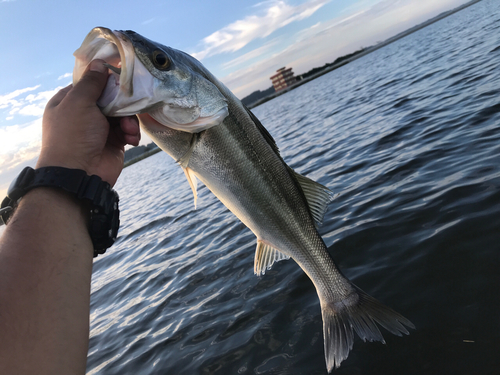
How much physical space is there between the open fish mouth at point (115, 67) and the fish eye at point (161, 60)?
0.45 feet

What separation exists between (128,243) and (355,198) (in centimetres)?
861

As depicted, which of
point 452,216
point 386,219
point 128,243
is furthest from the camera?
point 128,243

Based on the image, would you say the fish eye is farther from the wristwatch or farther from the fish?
the wristwatch

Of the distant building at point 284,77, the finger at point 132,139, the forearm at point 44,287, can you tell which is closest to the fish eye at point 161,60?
the finger at point 132,139

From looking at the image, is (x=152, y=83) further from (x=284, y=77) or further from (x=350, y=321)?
(x=284, y=77)

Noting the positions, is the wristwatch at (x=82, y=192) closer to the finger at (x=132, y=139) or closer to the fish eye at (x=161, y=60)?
the finger at (x=132, y=139)

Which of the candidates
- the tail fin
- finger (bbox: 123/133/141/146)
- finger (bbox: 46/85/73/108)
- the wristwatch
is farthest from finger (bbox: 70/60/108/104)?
the tail fin

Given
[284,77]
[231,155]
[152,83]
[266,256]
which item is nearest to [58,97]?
[152,83]

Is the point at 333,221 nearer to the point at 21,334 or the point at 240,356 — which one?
the point at 240,356

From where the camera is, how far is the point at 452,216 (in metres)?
4.79

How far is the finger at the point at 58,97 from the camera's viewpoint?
7.78 ft

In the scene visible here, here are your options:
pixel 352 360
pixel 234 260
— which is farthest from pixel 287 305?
pixel 234 260

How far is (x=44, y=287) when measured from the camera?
1582 millimetres

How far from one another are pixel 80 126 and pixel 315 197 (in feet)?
6.76
